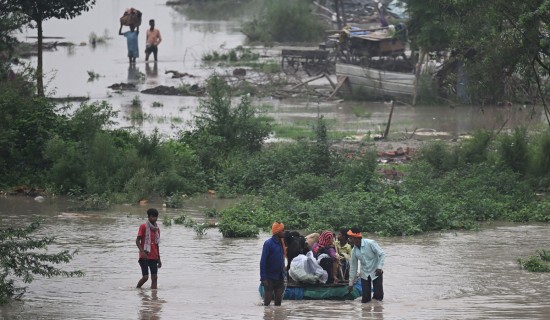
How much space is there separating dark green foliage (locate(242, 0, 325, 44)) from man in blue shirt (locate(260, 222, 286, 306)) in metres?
34.5

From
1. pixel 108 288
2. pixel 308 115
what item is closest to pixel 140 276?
pixel 108 288

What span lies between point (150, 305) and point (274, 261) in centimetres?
165

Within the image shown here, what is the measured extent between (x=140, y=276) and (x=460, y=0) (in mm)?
8250

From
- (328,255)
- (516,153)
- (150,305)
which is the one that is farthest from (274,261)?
(516,153)

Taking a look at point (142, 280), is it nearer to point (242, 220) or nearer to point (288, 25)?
point (242, 220)

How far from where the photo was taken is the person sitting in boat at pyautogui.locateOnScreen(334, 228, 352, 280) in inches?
542

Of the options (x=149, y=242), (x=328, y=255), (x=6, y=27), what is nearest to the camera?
(x=328, y=255)

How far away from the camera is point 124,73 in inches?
1542

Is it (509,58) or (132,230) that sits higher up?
(509,58)

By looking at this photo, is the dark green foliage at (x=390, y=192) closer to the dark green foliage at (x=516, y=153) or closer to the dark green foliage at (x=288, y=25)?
the dark green foliage at (x=516, y=153)

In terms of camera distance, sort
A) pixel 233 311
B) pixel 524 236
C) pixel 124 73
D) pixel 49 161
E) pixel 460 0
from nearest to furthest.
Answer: pixel 233 311 → pixel 524 236 → pixel 460 0 → pixel 49 161 → pixel 124 73

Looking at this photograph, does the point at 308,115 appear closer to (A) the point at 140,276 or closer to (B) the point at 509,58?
(B) the point at 509,58

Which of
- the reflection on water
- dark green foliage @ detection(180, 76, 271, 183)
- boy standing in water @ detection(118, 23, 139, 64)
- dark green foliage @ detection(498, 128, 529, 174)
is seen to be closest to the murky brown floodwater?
dark green foliage @ detection(498, 128, 529, 174)

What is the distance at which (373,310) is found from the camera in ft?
42.3
